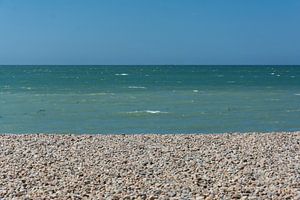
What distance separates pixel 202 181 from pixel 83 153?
3.53 metres

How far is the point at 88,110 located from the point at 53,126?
588 centimetres

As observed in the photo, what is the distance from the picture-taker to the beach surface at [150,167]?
8.05 meters

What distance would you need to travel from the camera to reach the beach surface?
8.05m

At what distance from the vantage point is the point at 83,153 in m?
11.5

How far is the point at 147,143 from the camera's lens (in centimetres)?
1288

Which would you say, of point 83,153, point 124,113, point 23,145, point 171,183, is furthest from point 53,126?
Result: point 171,183

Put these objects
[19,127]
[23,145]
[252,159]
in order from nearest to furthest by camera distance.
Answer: [252,159], [23,145], [19,127]

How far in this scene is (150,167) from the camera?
989 centimetres

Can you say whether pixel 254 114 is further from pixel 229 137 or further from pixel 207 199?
pixel 207 199

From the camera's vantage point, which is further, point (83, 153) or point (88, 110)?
point (88, 110)

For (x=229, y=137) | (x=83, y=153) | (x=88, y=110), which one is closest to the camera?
(x=83, y=153)

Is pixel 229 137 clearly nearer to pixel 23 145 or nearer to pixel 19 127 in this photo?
pixel 23 145

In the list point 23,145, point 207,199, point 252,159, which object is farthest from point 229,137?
point 207,199

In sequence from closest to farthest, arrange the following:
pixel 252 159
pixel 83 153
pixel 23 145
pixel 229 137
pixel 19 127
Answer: pixel 252 159
pixel 83 153
pixel 23 145
pixel 229 137
pixel 19 127
